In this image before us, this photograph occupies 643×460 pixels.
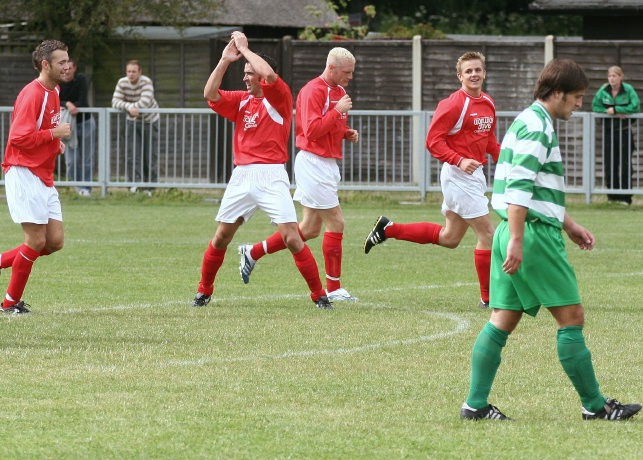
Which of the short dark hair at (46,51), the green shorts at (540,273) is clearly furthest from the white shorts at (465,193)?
the green shorts at (540,273)

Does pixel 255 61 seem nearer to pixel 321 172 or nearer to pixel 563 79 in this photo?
pixel 321 172

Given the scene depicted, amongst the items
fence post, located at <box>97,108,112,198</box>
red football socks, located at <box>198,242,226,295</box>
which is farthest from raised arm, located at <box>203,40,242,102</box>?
fence post, located at <box>97,108,112,198</box>

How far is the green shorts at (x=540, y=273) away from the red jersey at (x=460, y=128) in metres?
4.36

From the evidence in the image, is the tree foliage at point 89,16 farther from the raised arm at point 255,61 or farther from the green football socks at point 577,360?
the green football socks at point 577,360

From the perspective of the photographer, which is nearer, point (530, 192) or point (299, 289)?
point (530, 192)

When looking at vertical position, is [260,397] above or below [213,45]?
below

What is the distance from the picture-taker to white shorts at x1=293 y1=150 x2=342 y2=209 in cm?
1212

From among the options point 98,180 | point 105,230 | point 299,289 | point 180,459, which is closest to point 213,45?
point 98,180

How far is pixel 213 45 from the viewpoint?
85.5ft

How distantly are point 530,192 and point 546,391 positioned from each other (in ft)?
4.81

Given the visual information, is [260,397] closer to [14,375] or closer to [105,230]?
[14,375]

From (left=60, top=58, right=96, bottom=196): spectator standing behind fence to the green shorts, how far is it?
16222 mm

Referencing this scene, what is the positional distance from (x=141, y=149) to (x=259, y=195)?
39.1 feet

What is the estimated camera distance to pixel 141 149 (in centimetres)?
2286
